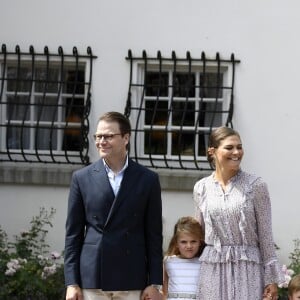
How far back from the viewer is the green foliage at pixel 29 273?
7602 millimetres

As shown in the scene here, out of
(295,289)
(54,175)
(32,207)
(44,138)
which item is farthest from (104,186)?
(44,138)

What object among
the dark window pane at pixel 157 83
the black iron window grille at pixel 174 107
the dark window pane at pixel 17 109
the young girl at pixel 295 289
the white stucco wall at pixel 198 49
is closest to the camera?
the young girl at pixel 295 289

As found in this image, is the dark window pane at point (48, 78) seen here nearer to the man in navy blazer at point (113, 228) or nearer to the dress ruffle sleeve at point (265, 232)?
the man in navy blazer at point (113, 228)

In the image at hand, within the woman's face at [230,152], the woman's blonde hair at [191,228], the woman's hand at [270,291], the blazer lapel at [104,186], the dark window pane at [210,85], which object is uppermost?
the dark window pane at [210,85]

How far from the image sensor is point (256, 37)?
828 centimetres

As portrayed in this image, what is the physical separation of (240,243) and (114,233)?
2.32 ft

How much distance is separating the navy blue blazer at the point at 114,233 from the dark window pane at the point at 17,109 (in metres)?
3.43

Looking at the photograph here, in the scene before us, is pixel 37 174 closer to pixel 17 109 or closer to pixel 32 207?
pixel 32 207

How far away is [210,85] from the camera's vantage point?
8500mm

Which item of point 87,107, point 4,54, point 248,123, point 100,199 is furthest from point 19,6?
point 100,199

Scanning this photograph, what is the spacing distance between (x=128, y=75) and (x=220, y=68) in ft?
2.59

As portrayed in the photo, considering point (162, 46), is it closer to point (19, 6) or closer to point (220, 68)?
point (220, 68)

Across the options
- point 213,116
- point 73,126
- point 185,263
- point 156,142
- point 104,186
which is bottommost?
point 185,263

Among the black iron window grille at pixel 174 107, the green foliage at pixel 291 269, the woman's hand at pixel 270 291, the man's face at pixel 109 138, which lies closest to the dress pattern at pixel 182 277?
the woman's hand at pixel 270 291
